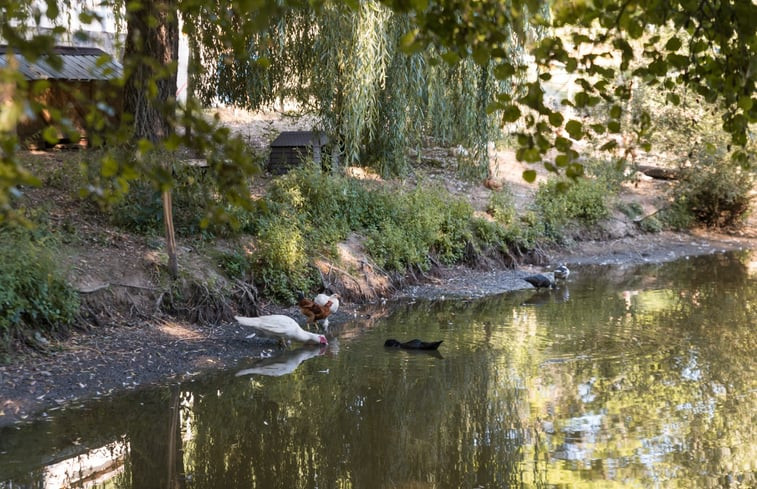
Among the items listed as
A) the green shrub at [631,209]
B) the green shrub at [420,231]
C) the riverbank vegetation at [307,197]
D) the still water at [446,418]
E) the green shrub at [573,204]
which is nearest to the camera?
the still water at [446,418]

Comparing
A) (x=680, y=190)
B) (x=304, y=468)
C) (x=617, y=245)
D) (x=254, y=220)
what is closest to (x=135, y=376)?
(x=304, y=468)

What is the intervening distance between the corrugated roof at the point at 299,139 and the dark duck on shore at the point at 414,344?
5.03 metres

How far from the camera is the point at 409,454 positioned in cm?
705

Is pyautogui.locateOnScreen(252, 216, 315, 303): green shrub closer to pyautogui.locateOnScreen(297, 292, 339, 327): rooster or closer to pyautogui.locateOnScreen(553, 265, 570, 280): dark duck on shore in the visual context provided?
pyautogui.locateOnScreen(297, 292, 339, 327): rooster

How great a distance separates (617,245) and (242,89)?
28.0ft

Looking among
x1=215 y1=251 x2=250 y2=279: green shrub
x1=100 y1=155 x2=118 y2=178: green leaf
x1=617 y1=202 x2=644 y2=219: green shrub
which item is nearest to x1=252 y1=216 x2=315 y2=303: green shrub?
x1=215 y1=251 x2=250 y2=279: green shrub

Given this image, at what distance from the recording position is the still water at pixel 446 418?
258 inches

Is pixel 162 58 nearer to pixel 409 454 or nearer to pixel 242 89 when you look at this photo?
pixel 242 89

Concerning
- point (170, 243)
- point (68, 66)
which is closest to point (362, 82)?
point (170, 243)

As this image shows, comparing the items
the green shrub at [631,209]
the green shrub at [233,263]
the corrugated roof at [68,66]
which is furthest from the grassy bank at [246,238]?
the green shrub at [631,209]

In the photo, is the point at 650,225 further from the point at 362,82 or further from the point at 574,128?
the point at 574,128

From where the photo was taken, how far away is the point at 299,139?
14695 mm

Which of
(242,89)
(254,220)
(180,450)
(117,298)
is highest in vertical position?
(242,89)

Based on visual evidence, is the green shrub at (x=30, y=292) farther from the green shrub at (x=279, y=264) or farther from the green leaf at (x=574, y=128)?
the green leaf at (x=574, y=128)
